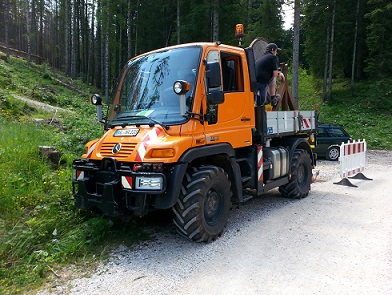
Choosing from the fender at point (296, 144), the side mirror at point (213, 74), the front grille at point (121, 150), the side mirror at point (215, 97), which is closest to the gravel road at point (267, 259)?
the front grille at point (121, 150)

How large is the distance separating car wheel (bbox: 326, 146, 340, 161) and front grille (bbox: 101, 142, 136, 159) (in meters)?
13.2

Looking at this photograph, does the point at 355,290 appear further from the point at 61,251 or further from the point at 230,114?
the point at 61,251

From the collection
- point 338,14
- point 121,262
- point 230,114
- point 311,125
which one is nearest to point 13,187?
point 121,262

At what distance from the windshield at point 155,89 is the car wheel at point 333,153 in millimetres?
12342

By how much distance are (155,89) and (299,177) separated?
176 inches

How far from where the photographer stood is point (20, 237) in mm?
4598

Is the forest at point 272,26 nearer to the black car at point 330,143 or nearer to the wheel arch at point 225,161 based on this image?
the black car at point 330,143

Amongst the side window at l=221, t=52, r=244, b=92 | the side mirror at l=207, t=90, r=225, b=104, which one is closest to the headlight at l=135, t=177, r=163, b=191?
the side mirror at l=207, t=90, r=225, b=104

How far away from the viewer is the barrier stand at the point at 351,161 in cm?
964

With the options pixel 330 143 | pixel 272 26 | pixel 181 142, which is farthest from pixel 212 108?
pixel 272 26

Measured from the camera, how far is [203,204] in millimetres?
4699

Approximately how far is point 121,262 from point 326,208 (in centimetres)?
452

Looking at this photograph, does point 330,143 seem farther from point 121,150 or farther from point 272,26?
point 121,150

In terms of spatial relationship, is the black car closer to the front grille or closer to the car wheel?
the car wheel
